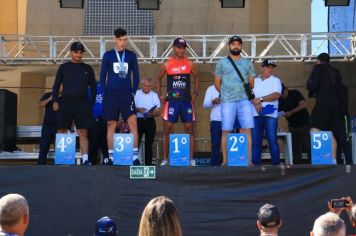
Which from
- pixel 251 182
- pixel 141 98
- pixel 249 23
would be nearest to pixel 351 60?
pixel 249 23

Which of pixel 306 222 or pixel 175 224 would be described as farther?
pixel 306 222

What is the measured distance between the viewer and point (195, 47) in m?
11.6

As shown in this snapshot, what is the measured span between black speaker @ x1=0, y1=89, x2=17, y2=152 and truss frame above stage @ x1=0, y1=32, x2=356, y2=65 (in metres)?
1.32

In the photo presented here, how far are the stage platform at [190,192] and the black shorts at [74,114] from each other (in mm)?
858

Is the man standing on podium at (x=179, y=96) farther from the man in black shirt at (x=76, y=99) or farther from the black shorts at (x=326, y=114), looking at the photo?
the black shorts at (x=326, y=114)

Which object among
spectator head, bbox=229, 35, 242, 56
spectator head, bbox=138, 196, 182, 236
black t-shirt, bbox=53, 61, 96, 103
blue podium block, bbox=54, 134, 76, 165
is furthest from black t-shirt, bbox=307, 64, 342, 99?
spectator head, bbox=138, 196, 182, 236

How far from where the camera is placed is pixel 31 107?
39.2 ft

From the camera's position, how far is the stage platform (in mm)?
6113

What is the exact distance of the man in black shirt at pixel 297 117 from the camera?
8.98m

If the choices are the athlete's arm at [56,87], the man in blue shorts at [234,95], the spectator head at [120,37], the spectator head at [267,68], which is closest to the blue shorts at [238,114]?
the man in blue shorts at [234,95]

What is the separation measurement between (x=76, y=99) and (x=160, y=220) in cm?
453

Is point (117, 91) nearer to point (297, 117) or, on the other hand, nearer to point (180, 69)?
point (180, 69)

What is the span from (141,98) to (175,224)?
5.84 m

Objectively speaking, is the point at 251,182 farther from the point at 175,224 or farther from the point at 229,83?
the point at 175,224
